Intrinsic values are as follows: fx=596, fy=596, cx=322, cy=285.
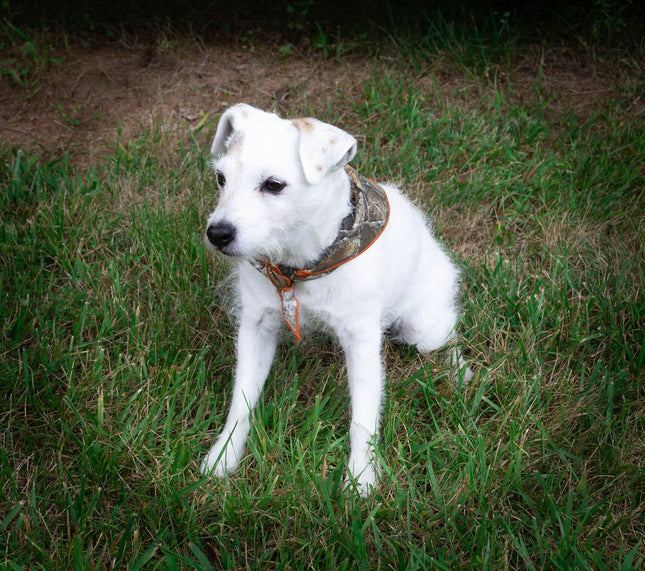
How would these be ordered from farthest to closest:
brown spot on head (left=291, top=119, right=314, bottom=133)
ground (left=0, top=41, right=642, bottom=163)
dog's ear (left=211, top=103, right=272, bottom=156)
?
ground (left=0, top=41, right=642, bottom=163), dog's ear (left=211, top=103, right=272, bottom=156), brown spot on head (left=291, top=119, right=314, bottom=133)

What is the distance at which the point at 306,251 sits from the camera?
8.46 feet

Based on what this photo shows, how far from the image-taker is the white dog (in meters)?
2.27

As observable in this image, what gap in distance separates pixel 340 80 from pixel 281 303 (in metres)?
3.02

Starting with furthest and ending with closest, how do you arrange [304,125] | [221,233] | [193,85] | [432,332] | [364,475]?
[193,85], [432,332], [364,475], [304,125], [221,233]

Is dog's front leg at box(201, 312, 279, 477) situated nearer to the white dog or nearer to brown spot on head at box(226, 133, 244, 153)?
the white dog

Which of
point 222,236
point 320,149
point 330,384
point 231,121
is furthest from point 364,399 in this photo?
point 231,121

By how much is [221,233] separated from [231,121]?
2.23 feet

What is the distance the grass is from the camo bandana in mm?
526

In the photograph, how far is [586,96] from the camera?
5.07 meters

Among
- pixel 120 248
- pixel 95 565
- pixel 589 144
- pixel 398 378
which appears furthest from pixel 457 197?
pixel 95 565

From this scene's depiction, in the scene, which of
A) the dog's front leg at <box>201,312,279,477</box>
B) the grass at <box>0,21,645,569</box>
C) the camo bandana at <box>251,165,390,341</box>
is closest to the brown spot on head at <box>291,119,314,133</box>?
the camo bandana at <box>251,165,390,341</box>

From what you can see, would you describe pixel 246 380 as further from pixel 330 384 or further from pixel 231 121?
pixel 231 121

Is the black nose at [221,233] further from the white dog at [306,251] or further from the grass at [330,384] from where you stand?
the grass at [330,384]

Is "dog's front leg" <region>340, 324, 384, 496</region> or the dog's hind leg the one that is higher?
"dog's front leg" <region>340, 324, 384, 496</region>
